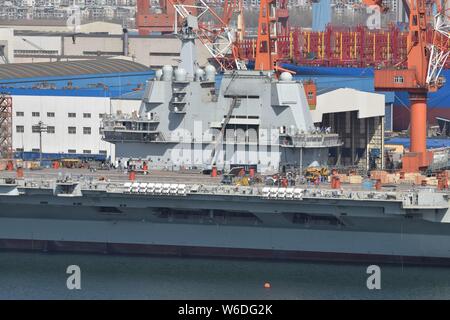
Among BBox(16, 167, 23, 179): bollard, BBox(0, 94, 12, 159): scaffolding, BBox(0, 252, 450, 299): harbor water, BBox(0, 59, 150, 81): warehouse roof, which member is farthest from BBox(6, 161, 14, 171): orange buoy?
BBox(0, 59, 150, 81): warehouse roof

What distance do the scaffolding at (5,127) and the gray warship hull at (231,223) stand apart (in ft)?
36.0

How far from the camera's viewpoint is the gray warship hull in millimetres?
51562

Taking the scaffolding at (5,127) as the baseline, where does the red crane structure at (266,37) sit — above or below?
above

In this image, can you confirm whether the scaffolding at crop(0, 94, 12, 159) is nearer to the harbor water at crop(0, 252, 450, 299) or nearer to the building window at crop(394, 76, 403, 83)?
the harbor water at crop(0, 252, 450, 299)

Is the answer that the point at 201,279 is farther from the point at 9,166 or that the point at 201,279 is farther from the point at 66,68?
the point at 66,68

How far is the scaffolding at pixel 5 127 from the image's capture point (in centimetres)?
6594

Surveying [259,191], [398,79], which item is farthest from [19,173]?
[398,79]

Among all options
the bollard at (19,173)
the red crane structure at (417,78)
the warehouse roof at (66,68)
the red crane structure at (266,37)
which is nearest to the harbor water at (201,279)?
the bollard at (19,173)

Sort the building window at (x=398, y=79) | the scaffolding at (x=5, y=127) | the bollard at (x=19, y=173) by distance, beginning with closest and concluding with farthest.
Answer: the bollard at (x=19, y=173), the building window at (x=398, y=79), the scaffolding at (x=5, y=127)

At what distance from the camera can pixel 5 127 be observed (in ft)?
220

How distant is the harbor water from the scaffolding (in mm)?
12004

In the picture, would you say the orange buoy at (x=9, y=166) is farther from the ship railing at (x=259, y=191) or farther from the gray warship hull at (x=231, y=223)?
the ship railing at (x=259, y=191)
